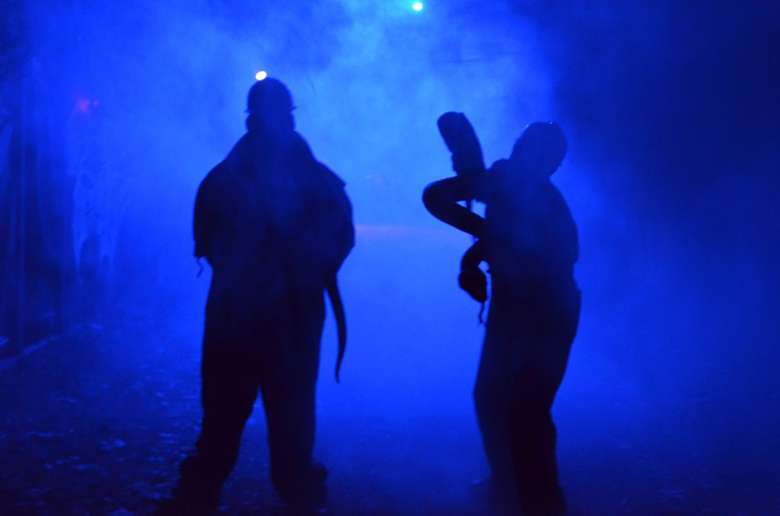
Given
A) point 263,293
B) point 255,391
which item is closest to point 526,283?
point 263,293

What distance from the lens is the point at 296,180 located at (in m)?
3.03

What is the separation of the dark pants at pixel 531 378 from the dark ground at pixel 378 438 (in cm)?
42

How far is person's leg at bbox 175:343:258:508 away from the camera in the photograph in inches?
116

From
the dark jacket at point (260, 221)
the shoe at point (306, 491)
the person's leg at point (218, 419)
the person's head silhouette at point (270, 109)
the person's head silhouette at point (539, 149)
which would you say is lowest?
the shoe at point (306, 491)

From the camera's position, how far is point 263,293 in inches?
117

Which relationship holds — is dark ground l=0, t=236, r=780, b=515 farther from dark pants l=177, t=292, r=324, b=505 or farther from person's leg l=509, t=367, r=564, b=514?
dark pants l=177, t=292, r=324, b=505

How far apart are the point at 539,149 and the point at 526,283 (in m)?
0.56

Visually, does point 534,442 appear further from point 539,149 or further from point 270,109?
point 270,109

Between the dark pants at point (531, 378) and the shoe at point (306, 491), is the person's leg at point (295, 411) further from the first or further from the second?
the dark pants at point (531, 378)

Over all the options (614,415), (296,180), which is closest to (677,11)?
(614,415)

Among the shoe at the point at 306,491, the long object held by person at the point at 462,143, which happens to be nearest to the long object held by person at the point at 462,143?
the long object held by person at the point at 462,143

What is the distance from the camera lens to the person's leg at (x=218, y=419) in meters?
2.96

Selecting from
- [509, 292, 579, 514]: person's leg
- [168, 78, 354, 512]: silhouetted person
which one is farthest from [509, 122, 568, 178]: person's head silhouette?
[168, 78, 354, 512]: silhouetted person

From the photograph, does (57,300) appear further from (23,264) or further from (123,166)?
(123,166)
